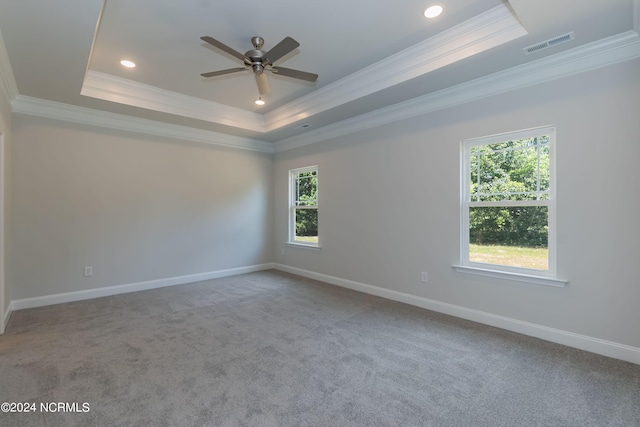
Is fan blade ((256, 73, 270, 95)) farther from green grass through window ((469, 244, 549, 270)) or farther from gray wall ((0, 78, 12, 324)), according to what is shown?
green grass through window ((469, 244, 549, 270))

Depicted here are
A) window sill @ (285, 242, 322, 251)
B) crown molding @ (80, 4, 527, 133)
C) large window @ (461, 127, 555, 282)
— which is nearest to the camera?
crown molding @ (80, 4, 527, 133)

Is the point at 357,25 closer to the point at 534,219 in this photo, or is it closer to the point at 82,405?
the point at 534,219

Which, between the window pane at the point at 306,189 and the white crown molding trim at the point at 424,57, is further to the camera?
the window pane at the point at 306,189

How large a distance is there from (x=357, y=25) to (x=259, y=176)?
3950 millimetres

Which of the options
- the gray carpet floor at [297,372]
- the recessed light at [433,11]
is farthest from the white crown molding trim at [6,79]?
the recessed light at [433,11]

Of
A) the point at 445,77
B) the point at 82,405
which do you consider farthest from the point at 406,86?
the point at 82,405

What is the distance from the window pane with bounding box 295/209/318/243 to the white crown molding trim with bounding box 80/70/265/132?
5.88ft

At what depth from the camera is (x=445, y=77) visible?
3303mm

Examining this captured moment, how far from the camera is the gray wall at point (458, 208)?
261 centimetres

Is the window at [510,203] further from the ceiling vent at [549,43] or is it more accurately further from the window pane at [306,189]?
the window pane at [306,189]

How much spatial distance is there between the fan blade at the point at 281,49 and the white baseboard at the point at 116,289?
393cm

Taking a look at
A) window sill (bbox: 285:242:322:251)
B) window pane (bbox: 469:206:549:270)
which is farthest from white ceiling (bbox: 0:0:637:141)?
window sill (bbox: 285:242:322:251)

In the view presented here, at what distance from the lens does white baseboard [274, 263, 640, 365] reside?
2605 millimetres

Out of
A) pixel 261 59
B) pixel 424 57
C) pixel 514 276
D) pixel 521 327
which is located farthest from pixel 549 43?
pixel 521 327
